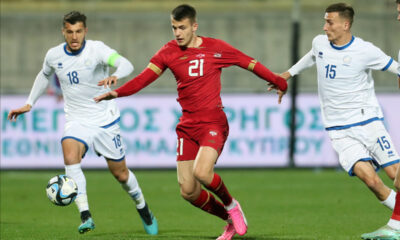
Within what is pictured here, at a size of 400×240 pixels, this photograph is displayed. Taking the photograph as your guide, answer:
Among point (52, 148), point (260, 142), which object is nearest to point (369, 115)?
point (260, 142)

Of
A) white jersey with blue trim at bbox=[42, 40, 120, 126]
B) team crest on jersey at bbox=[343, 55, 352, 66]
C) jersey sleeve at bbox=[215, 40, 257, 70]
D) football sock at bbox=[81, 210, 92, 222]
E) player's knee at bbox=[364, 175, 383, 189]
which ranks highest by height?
jersey sleeve at bbox=[215, 40, 257, 70]

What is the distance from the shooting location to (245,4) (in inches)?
926

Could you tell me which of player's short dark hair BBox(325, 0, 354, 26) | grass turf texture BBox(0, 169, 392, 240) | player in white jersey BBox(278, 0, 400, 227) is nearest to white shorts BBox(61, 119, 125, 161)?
grass turf texture BBox(0, 169, 392, 240)

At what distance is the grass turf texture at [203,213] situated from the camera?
8.75 metres

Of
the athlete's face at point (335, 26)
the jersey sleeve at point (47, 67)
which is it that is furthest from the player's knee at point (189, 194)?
the jersey sleeve at point (47, 67)

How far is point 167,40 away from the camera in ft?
70.9

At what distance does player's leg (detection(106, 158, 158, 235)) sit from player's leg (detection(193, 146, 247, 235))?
161cm

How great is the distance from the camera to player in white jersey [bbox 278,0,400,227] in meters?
7.80

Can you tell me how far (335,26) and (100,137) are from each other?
2799 mm

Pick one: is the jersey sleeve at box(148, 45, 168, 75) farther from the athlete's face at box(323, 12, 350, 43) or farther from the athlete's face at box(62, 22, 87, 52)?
the athlete's face at box(323, 12, 350, 43)

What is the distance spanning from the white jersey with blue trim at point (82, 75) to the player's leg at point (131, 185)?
49 centimetres

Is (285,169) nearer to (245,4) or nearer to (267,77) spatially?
(245,4)

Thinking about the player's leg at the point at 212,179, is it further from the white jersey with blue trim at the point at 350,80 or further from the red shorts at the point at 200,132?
the white jersey with blue trim at the point at 350,80

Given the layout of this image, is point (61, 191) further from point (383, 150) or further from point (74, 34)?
point (383, 150)
